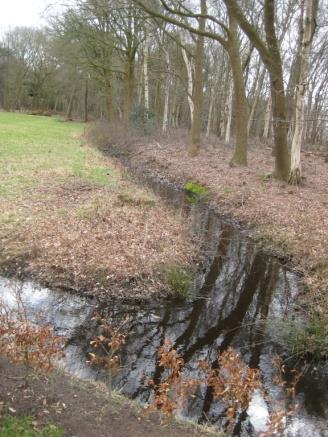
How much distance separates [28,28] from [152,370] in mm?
62527

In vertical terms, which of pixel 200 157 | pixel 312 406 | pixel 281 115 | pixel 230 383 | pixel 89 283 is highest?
pixel 281 115

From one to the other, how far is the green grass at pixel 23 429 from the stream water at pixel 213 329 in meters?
1.64

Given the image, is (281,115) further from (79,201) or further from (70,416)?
(70,416)

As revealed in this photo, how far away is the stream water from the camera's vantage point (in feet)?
17.2

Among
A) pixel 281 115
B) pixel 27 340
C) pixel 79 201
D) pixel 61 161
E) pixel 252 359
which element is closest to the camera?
pixel 27 340

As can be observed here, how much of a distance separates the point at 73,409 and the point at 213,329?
336 cm

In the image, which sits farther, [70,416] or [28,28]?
[28,28]

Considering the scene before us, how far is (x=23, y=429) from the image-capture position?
3660 mm

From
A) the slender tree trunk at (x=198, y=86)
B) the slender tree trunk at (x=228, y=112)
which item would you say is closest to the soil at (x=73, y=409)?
the slender tree trunk at (x=198, y=86)

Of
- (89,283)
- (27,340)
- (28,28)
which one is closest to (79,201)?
(89,283)

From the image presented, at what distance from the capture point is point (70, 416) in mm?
4066

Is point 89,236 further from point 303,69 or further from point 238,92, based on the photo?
point 238,92

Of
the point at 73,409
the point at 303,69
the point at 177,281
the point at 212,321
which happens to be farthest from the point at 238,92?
the point at 73,409

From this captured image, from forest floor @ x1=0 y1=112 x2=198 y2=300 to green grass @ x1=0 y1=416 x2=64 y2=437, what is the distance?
3.92 meters
